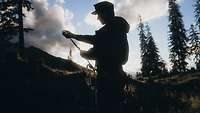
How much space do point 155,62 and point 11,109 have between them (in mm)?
61905

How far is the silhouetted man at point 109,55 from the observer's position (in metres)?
5.92

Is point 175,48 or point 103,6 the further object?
point 175,48

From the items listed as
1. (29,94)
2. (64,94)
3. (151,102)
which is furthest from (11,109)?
(151,102)

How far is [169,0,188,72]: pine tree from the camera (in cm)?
7638

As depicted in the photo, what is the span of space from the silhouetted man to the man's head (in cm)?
6

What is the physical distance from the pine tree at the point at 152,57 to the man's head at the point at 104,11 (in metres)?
72.5

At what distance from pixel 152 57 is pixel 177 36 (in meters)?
7.76

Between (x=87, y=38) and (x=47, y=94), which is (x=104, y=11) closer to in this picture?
(x=87, y=38)

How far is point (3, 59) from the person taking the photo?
950 inches

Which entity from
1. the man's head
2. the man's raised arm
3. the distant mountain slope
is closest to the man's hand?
the man's raised arm

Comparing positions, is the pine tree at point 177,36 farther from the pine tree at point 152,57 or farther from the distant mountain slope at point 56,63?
the distant mountain slope at point 56,63

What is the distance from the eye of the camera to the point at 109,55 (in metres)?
5.98

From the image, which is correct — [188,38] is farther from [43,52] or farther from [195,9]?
[43,52]

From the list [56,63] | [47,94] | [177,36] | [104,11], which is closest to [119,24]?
[104,11]
